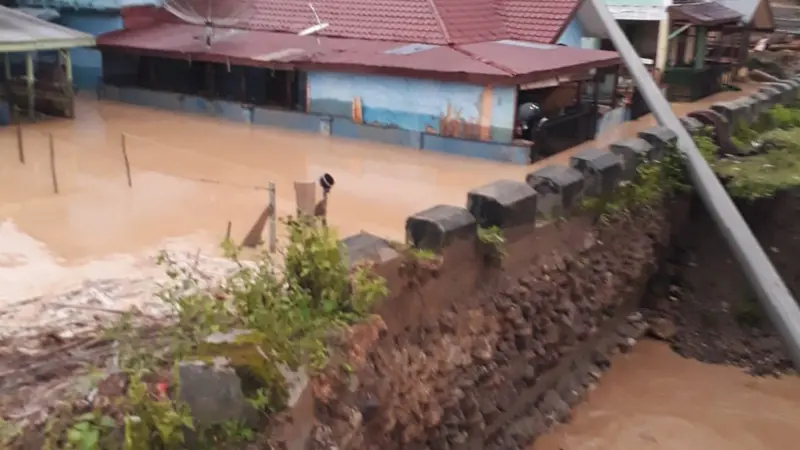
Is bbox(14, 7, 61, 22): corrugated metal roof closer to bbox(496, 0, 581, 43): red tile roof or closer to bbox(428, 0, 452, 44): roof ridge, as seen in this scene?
bbox(428, 0, 452, 44): roof ridge

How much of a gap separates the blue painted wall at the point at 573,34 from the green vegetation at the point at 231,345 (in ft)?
31.2

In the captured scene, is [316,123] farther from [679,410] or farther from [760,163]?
[679,410]

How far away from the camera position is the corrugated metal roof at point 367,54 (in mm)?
10469

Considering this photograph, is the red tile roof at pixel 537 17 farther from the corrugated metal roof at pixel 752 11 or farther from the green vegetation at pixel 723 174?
the corrugated metal roof at pixel 752 11

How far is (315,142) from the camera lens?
11.2 m

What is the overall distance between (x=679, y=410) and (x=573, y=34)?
7767 mm

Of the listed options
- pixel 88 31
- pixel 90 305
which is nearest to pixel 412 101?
pixel 90 305

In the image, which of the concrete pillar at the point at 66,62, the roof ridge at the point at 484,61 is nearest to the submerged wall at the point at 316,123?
the roof ridge at the point at 484,61

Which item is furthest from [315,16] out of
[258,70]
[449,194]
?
[449,194]

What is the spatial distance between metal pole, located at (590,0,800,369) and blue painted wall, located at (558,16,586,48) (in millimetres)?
3116

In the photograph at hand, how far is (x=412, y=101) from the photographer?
1105cm

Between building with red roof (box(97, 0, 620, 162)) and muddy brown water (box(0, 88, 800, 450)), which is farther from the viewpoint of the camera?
building with red roof (box(97, 0, 620, 162))

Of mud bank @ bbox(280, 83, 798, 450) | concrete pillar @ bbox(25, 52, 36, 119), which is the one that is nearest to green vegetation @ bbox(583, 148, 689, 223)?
mud bank @ bbox(280, 83, 798, 450)

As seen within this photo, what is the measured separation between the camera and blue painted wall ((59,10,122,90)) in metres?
15.2
